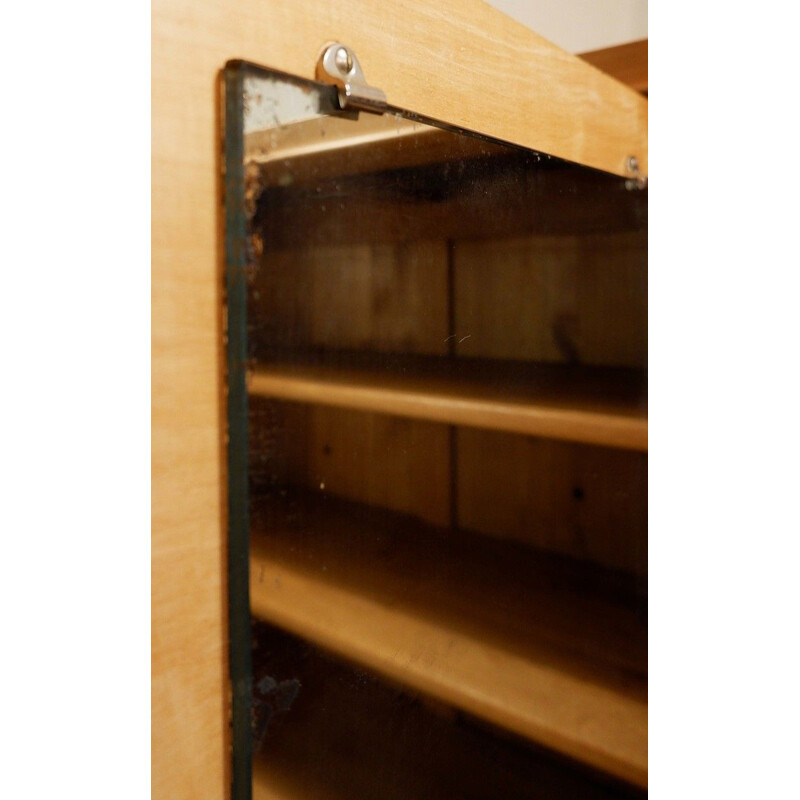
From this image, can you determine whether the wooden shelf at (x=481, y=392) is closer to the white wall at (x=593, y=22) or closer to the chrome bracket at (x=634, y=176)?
the chrome bracket at (x=634, y=176)

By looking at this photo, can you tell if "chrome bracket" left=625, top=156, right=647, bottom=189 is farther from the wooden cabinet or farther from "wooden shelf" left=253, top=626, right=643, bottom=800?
"wooden shelf" left=253, top=626, right=643, bottom=800

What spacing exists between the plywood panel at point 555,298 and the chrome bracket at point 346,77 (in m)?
0.15

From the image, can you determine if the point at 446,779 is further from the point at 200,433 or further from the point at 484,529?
the point at 200,433

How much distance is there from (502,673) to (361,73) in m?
0.50

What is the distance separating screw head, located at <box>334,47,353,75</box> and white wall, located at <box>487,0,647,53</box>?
739 mm

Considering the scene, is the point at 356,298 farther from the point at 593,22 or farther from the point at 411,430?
the point at 593,22

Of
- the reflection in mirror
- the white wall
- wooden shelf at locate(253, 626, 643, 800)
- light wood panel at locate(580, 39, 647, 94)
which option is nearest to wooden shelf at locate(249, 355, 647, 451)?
the reflection in mirror

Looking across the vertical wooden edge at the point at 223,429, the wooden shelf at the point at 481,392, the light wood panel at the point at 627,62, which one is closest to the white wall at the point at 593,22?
the light wood panel at the point at 627,62

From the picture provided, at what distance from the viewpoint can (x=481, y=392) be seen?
583 millimetres
